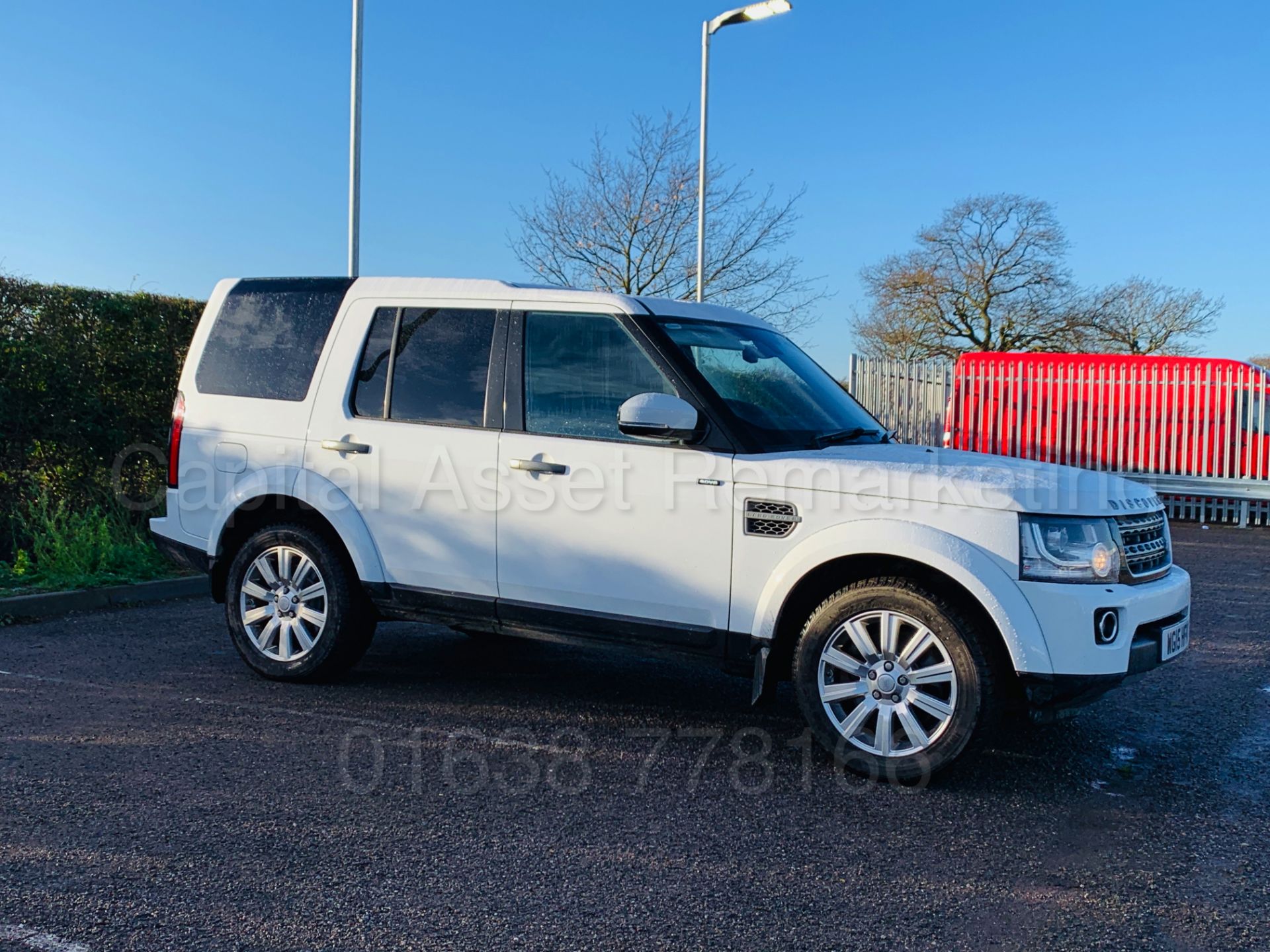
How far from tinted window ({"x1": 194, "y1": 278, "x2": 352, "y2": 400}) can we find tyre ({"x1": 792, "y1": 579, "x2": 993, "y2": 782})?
10.0ft

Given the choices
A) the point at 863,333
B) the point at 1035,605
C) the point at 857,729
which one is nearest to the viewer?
the point at 1035,605

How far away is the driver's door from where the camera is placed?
16.3 feet

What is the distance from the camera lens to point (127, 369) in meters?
10.7

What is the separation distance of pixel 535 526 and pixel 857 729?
5.55ft

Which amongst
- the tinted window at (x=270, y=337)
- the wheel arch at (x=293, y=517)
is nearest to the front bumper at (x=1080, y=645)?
the wheel arch at (x=293, y=517)

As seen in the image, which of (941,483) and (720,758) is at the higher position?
(941,483)

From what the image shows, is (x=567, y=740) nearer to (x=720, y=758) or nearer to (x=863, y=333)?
(x=720, y=758)

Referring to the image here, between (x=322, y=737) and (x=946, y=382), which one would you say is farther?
(x=946, y=382)

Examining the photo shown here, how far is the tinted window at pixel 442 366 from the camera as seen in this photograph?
18.4ft

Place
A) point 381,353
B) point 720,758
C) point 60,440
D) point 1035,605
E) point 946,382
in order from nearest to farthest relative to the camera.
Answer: point 1035,605, point 720,758, point 381,353, point 60,440, point 946,382

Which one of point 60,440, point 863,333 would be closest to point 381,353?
point 60,440

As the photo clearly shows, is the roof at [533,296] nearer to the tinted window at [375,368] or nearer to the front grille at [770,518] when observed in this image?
the tinted window at [375,368]

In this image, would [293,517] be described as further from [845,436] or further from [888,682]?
[888,682]

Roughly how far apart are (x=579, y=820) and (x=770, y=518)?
146cm
